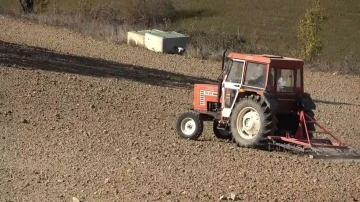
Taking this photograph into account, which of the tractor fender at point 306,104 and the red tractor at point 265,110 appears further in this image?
the tractor fender at point 306,104

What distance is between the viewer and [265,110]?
14.0m

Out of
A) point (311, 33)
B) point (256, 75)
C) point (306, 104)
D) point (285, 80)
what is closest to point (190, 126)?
point (256, 75)

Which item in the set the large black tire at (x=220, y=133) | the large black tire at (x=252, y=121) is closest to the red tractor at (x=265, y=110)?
the large black tire at (x=252, y=121)

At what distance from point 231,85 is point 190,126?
1056 mm

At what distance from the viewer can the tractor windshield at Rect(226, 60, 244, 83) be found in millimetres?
14672

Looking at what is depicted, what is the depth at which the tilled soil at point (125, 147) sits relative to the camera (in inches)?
405

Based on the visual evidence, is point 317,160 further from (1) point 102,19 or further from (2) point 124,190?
(1) point 102,19

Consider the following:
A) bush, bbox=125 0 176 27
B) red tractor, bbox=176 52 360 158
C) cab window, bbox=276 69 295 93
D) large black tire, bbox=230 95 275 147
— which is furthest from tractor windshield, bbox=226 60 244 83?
bush, bbox=125 0 176 27

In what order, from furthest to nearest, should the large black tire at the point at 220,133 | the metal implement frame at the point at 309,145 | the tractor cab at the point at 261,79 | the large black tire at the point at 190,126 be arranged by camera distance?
1. the large black tire at the point at 220,133
2. the large black tire at the point at 190,126
3. the tractor cab at the point at 261,79
4. the metal implement frame at the point at 309,145

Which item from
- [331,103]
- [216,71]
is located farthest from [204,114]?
[216,71]

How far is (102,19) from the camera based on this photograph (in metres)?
40.3

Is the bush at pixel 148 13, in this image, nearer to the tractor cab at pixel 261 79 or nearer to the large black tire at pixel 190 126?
the large black tire at pixel 190 126

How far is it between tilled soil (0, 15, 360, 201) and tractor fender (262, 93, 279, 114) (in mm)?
760

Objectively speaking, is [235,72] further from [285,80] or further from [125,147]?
[125,147]
